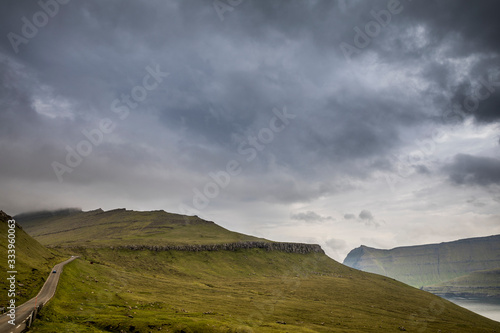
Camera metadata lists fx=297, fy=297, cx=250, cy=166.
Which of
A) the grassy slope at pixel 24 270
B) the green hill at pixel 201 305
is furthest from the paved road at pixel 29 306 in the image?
the green hill at pixel 201 305

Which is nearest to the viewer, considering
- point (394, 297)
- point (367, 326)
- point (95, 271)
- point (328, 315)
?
point (367, 326)

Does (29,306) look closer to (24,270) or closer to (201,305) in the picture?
(24,270)

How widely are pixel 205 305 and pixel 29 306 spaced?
181 feet

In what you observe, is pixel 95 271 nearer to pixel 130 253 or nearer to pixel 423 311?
pixel 130 253

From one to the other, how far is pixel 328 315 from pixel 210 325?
67170 mm

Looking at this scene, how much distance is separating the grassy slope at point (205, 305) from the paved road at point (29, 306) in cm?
226

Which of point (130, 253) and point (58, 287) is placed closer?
point (58, 287)

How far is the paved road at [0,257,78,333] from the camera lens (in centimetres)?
4222

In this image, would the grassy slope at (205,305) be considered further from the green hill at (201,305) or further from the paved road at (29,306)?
the paved road at (29,306)

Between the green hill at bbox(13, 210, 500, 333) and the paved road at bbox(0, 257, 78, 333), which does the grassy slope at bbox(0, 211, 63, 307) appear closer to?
the paved road at bbox(0, 257, 78, 333)

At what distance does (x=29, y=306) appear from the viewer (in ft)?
181

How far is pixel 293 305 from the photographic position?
125 meters

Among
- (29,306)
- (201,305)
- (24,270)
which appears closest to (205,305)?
(201,305)

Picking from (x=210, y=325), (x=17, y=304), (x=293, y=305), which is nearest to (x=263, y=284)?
(x=293, y=305)
